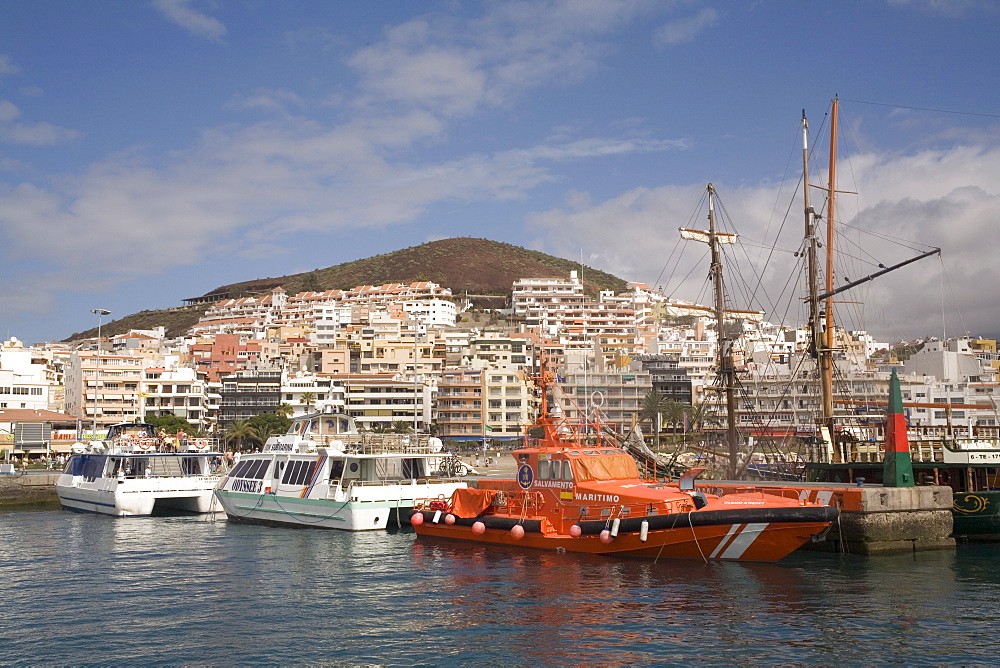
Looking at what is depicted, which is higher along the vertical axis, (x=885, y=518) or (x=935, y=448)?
(x=935, y=448)

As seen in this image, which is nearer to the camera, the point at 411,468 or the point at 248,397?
the point at 411,468

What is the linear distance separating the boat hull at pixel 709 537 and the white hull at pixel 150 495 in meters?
22.0

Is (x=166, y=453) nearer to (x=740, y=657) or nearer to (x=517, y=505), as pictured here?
(x=517, y=505)

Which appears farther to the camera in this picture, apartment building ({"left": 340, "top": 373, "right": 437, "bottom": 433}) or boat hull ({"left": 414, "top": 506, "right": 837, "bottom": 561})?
apartment building ({"left": 340, "top": 373, "right": 437, "bottom": 433})

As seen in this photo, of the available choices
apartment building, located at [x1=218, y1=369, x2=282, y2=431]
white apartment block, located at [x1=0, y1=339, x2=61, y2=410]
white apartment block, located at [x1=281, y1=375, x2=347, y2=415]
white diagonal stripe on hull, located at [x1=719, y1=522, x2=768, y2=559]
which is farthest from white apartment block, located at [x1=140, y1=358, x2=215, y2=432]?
white diagonal stripe on hull, located at [x1=719, y1=522, x2=768, y2=559]

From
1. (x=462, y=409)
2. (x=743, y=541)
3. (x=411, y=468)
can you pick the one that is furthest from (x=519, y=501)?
(x=462, y=409)

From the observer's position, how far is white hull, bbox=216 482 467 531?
107ft

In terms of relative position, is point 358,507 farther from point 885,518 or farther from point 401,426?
point 401,426

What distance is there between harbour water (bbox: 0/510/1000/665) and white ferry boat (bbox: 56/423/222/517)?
41.5 ft

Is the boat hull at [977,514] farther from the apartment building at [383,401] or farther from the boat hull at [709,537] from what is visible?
the apartment building at [383,401]

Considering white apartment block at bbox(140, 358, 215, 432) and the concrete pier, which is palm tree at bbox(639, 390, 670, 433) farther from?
the concrete pier

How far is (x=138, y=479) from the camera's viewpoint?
137ft

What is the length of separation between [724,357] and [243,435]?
51.6 metres

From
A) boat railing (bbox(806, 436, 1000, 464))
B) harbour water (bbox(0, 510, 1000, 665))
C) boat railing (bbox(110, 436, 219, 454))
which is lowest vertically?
harbour water (bbox(0, 510, 1000, 665))
